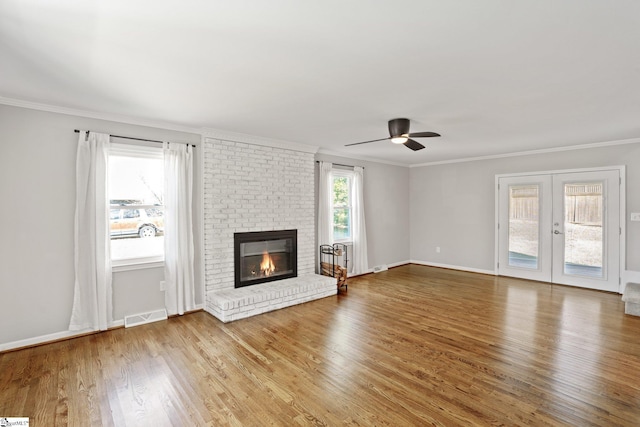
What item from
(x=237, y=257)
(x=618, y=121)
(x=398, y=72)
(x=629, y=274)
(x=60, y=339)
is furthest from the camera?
(x=629, y=274)

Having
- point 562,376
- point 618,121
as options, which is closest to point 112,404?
point 562,376

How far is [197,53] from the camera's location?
7.48 feet

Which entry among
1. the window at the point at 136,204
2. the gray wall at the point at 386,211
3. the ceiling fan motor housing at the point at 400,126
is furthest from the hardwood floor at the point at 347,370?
the gray wall at the point at 386,211

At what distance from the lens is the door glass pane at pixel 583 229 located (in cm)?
543

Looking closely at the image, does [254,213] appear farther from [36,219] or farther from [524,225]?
[524,225]

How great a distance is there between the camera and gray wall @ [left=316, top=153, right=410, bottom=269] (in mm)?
7035

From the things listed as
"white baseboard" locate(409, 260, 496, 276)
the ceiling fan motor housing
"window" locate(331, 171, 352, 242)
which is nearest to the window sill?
"window" locate(331, 171, 352, 242)

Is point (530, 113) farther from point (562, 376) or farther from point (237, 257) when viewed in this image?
point (237, 257)

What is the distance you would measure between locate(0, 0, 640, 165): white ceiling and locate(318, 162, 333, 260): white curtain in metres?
1.95

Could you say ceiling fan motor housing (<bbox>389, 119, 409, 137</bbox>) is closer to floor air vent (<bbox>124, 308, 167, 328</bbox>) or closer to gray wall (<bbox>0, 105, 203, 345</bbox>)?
gray wall (<bbox>0, 105, 203, 345</bbox>)

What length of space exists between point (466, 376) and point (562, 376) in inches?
32.8

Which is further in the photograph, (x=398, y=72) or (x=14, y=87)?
(x=14, y=87)

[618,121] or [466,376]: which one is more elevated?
[618,121]

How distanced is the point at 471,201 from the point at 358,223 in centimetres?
272
